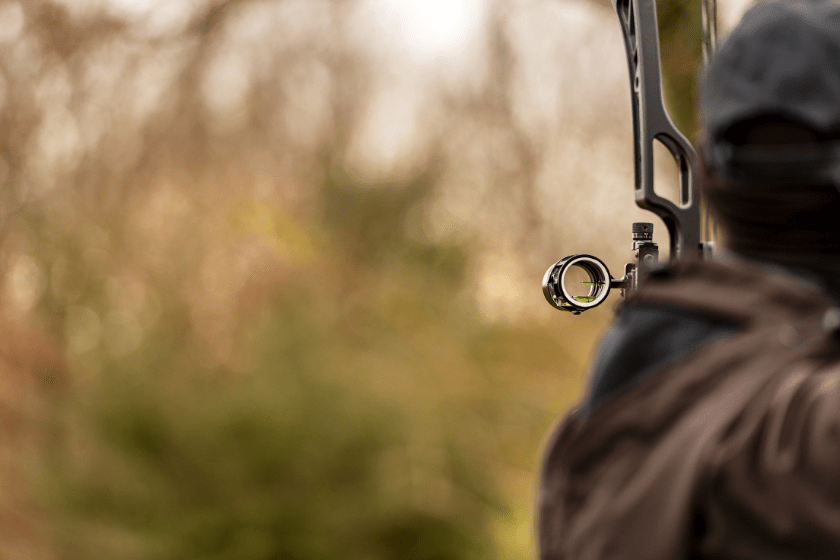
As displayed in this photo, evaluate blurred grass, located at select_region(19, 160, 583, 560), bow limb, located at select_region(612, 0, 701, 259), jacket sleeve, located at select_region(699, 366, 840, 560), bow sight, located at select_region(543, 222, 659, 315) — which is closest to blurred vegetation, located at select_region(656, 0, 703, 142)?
bow limb, located at select_region(612, 0, 701, 259)

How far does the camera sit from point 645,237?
88cm

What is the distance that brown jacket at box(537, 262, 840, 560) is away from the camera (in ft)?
1.21

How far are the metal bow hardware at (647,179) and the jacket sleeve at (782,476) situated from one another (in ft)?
1.66

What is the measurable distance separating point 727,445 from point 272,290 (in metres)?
2.63

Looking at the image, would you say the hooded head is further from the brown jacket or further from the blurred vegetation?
the blurred vegetation

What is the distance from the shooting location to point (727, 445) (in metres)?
0.39

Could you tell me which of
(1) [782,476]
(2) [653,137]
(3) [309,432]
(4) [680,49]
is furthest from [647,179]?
(3) [309,432]

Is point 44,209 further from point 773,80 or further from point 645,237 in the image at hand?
point 773,80

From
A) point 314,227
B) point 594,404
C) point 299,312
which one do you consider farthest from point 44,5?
point 594,404

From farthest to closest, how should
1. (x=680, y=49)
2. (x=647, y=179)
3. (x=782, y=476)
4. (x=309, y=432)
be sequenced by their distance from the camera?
(x=309, y=432) < (x=680, y=49) < (x=647, y=179) < (x=782, y=476)

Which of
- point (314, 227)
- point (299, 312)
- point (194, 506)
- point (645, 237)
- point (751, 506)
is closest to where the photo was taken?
point (751, 506)

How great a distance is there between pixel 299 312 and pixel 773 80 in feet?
7.96

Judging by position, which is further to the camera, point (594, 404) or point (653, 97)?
point (653, 97)

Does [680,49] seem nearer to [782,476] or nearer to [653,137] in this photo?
[653,137]
